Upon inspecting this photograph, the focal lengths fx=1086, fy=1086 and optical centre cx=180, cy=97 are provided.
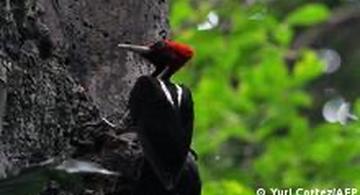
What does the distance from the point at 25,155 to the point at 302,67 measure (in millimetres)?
3995

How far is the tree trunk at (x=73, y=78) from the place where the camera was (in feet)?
8.66

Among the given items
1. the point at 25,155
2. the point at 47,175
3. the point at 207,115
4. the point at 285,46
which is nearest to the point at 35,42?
the point at 25,155

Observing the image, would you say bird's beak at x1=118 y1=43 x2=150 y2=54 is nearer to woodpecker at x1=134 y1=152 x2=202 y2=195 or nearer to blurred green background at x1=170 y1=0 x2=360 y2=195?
woodpecker at x1=134 y1=152 x2=202 y2=195

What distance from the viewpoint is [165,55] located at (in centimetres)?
324

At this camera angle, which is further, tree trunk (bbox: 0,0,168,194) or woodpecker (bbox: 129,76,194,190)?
woodpecker (bbox: 129,76,194,190)

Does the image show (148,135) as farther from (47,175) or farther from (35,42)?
(47,175)

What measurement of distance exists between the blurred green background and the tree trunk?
287 centimetres

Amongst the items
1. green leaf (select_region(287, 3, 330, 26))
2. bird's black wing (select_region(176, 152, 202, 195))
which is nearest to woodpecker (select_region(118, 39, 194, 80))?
bird's black wing (select_region(176, 152, 202, 195))

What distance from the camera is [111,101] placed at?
10.5 ft

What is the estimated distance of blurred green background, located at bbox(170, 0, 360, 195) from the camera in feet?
20.7

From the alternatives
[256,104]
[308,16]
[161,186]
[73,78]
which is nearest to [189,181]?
[161,186]

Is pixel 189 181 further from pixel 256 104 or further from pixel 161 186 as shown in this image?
pixel 256 104

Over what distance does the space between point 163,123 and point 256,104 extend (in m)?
3.71

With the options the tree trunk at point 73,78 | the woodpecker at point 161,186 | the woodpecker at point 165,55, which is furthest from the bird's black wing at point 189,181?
the woodpecker at point 165,55
